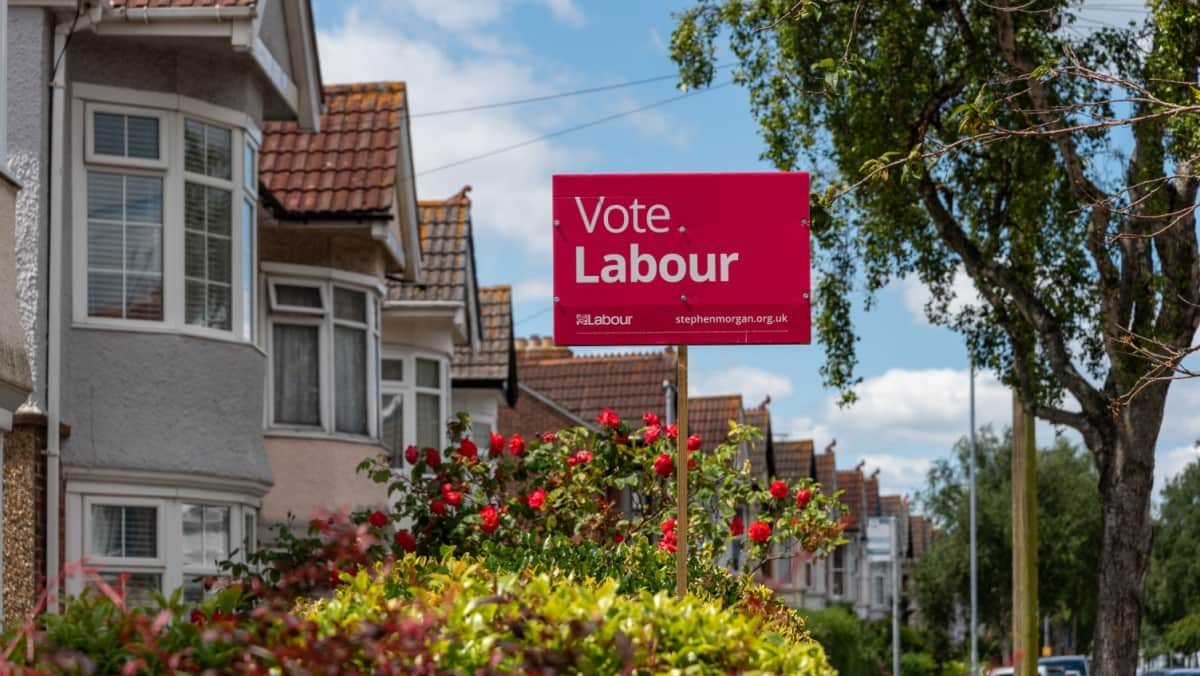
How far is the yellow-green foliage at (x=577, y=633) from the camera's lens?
5559 millimetres

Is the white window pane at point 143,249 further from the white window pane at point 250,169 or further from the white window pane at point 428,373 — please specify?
the white window pane at point 428,373

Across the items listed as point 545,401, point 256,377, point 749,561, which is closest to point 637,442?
point 749,561

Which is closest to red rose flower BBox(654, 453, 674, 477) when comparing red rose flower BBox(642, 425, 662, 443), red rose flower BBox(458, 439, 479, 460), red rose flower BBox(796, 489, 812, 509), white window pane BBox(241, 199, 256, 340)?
red rose flower BBox(642, 425, 662, 443)

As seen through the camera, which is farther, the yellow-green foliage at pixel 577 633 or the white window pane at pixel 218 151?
the white window pane at pixel 218 151

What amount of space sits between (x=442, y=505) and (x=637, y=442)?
6.41 ft

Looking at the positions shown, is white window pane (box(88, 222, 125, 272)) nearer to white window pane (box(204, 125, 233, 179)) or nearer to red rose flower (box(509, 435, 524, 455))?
white window pane (box(204, 125, 233, 179))

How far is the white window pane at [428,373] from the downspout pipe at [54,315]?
542 inches

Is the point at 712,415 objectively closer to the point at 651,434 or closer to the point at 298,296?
the point at 298,296

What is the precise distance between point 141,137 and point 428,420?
530 inches

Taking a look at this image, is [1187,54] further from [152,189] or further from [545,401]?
[545,401]

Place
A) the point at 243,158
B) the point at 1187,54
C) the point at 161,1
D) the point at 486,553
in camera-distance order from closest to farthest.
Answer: the point at 486,553, the point at 161,1, the point at 243,158, the point at 1187,54

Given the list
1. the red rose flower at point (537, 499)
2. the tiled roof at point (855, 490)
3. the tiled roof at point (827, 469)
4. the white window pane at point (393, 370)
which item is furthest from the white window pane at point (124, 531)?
the tiled roof at point (855, 490)

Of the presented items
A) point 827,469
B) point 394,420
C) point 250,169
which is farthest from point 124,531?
point 827,469

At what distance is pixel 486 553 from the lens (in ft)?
39.4
